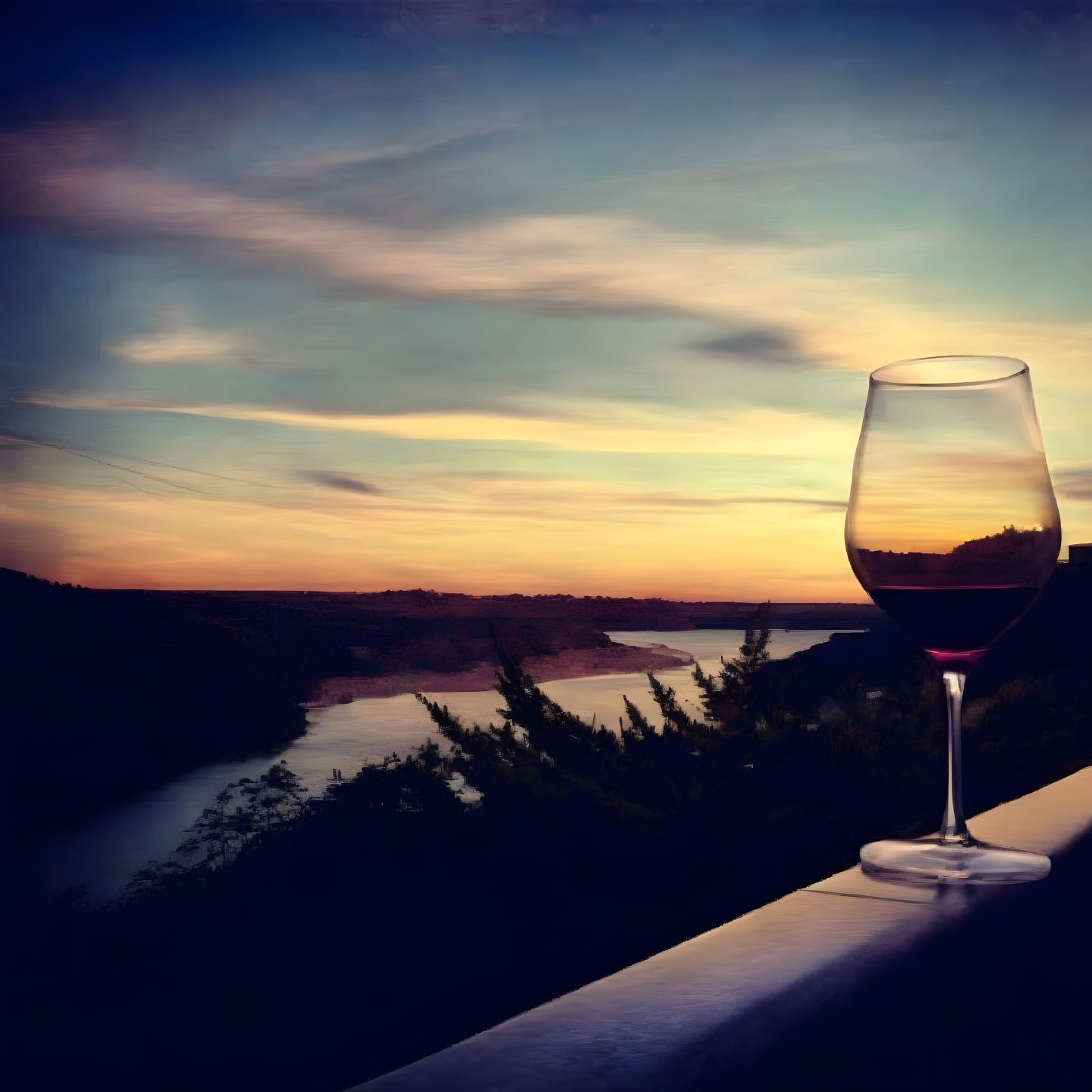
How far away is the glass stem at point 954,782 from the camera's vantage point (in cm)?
76

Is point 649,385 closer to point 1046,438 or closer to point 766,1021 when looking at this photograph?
point 1046,438

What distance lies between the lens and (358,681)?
2910mm

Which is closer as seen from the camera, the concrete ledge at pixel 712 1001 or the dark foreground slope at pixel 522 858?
the concrete ledge at pixel 712 1001

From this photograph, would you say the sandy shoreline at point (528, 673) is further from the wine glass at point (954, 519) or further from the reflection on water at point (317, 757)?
the wine glass at point (954, 519)

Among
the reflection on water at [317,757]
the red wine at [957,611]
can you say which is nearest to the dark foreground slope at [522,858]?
the reflection on water at [317,757]

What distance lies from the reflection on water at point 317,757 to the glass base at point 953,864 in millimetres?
673

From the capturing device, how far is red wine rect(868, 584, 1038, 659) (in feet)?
2.46

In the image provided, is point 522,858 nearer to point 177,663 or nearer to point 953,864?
point 953,864

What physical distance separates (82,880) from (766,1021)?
2365 mm

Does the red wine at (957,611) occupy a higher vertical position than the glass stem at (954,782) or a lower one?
higher

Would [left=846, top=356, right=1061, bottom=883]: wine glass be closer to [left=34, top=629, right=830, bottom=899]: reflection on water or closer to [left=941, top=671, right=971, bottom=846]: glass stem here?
[left=941, top=671, right=971, bottom=846]: glass stem

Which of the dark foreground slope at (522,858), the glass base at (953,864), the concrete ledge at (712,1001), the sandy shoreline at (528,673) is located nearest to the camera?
the concrete ledge at (712,1001)

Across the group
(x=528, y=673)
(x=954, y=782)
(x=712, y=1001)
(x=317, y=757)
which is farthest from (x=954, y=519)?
(x=317, y=757)

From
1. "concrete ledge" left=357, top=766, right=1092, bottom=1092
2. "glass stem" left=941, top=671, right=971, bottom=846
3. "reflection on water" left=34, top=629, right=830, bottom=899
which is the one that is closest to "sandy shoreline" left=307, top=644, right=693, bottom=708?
"reflection on water" left=34, top=629, right=830, bottom=899
